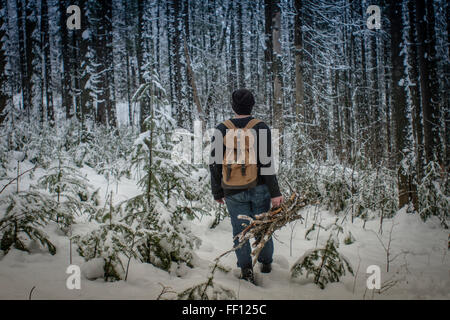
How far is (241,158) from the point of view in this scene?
2.65 meters

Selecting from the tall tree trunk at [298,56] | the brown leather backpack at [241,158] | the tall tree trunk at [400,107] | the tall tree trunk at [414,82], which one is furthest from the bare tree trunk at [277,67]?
the brown leather backpack at [241,158]

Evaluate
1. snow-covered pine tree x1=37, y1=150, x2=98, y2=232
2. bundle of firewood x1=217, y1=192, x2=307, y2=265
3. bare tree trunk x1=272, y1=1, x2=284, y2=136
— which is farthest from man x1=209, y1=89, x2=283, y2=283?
bare tree trunk x1=272, y1=1, x2=284, y2=136

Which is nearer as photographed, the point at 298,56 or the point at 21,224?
the point at 21,224

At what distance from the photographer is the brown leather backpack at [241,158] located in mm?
2637

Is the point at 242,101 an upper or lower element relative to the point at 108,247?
upper

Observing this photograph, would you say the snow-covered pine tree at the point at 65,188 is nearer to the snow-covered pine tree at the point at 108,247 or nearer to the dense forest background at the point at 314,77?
the snow-covered pine tree at the point at 108,247

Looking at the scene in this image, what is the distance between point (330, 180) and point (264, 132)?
4073 mm

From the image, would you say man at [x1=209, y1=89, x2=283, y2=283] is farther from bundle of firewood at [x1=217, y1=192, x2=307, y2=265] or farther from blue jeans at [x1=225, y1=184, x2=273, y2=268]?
bundle of firewood at [x1=217, y1=192, x2=307, y2=265]

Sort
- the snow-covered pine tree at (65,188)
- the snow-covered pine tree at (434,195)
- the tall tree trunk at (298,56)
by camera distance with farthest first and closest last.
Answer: the tall tree trunk at (298,56)
the snow-covered pine tree at (434,195)
the snow-covered pine tree at (65,188)

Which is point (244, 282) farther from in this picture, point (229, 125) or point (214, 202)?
point (214, 202)

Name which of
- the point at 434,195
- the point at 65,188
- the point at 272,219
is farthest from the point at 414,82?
the point at 65,188
